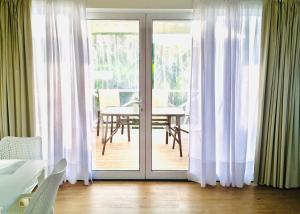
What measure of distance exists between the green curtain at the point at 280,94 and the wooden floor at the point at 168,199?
30cm

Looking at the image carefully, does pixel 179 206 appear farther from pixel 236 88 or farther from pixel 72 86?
pixel 72 86

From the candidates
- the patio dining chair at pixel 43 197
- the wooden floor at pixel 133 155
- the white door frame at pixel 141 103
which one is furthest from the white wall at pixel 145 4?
the patio dining chair at pixel 43 197

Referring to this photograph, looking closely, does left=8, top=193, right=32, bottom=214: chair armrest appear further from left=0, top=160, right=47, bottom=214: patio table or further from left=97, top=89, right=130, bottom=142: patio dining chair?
left=97, top=89, right=130, bottom=142: patio dining chair

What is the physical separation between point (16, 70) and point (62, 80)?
0.52 meters

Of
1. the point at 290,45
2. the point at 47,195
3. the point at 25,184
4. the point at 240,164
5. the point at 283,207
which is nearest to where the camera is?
the point at 47,195

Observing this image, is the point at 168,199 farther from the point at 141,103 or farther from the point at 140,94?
the point at 140,94

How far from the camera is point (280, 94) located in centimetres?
331

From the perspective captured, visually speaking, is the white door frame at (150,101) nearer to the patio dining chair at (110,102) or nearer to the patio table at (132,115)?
the patio table at (132,115)

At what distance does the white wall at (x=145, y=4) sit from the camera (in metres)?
3.33

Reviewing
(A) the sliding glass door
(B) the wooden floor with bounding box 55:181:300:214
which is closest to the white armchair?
(B) the wooden floor with bounding box 55:181:300:214

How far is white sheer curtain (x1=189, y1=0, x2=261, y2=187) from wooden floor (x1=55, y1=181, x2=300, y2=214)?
0.24 m

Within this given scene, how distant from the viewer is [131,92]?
3635mm

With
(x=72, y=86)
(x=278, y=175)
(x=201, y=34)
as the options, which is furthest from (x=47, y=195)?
(x=278, y=175)

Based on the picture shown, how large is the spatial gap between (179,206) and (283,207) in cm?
112
